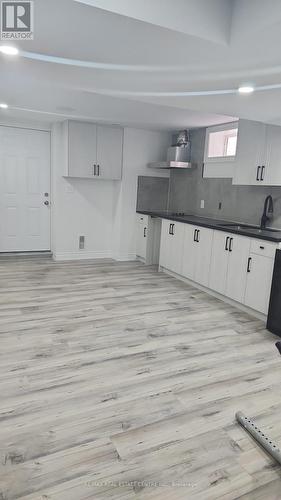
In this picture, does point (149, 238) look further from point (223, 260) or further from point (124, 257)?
point (223, 260)

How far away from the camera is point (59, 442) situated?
1.81 m

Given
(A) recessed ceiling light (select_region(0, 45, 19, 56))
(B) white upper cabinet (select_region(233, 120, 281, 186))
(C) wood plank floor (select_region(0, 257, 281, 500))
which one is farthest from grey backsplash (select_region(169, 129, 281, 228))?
(A) recessed ceiling light (select_region(0, 45, 19, 56))

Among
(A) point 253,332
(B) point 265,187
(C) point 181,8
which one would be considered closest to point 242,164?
(B) point 265,187

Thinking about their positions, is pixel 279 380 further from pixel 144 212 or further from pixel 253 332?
pixel 144 212

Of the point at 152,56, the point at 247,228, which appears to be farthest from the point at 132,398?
the point at 247,228

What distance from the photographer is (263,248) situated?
3.52 meters

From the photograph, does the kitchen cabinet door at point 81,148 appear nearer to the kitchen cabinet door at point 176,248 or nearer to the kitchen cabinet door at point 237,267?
the kitchen cabinet door at point 176,248

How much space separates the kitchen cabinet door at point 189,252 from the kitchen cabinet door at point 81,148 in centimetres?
204

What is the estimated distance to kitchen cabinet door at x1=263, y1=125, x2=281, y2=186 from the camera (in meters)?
3.76

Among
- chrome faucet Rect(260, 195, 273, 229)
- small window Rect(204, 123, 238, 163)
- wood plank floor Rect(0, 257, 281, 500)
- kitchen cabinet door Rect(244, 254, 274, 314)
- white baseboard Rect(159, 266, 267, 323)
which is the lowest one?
wood plank floor Rect(0, 257, 281, 500)

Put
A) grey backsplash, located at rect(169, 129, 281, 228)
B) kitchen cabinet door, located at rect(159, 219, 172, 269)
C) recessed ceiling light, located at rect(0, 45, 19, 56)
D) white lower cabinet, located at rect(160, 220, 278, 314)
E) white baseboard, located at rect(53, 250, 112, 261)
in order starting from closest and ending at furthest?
1. recessed ceiling light, located at rect(0, 45, 19, 56)
2. white lower cabinet, located at rect(160, 220, 278, 314)
3. grey backsplash, located at rect(169, 129, 281, 228)
4. kitchen cabinet door, located at rect(159, 219, 172, 269)
5. white baseboard, located at rect(53, 250, 112, 261)

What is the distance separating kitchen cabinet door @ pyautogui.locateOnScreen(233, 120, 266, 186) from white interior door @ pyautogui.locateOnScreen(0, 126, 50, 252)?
11.1ft

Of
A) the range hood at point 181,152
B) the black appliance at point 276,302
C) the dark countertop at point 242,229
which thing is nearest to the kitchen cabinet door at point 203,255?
the dark countertop at point 242,229

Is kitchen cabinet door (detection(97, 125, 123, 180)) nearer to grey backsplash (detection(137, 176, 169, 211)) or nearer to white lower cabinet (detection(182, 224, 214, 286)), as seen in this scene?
grey backsplash (detection(137, 176, 169, 211))
